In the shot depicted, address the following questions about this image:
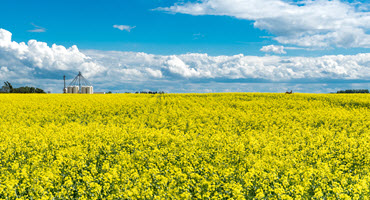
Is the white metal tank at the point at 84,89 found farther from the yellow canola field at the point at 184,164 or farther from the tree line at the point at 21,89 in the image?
the yellow canola field at the point at 184,164

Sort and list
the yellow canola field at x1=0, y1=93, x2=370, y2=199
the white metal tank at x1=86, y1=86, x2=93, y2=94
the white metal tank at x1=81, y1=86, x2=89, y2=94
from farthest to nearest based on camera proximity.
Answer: the white metal tank at x1=81, y1=86, x2=89, y2=94
the white metal tank at x1=86, y1=86, x2=93, y2=94
the yellow canola field at x1=0, y1=93, x2=370, y2=199

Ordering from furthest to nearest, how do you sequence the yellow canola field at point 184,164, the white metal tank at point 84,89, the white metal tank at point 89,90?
the white metal tank at point 84,89, the white metal tank at point 89,90, the yellow canola field at point 184,164

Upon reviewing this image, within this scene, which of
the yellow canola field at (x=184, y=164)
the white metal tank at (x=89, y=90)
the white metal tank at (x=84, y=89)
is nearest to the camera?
the yellow canola field at (x=184, y=164)

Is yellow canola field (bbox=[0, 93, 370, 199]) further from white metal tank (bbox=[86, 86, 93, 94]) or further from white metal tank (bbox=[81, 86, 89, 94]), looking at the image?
white metal tank (bbox=[81, 86, 89, 94])

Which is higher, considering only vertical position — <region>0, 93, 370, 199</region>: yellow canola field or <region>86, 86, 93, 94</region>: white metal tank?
<region>86, 86, 93, 94</region>: white metal tank

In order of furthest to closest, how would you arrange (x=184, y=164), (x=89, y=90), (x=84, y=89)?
(x=84, y=89)
(x=89, y=90)
(x=184, y=164)

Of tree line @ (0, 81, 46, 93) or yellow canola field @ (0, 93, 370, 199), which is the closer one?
yellow canola field @ (0, 93, 370, 199)

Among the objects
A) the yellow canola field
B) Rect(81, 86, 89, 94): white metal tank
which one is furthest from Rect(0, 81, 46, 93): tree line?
the yellow canola field

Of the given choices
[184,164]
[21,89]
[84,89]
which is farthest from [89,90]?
[184,164]

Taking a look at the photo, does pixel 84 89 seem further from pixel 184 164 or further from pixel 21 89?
pixel 184 164

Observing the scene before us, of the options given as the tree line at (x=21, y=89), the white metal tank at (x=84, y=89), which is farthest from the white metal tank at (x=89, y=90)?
the tree line at (x=21, y=89)

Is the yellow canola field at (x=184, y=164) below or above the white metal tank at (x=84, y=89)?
below

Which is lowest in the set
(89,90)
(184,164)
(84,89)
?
(184,164)

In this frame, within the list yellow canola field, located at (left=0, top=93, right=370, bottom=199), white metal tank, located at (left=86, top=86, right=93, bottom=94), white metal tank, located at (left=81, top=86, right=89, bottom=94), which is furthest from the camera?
white metal tank, located at (left=81, top=86, right=89, bottom=94)
